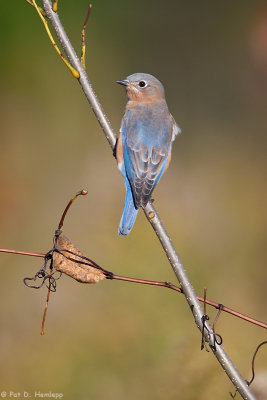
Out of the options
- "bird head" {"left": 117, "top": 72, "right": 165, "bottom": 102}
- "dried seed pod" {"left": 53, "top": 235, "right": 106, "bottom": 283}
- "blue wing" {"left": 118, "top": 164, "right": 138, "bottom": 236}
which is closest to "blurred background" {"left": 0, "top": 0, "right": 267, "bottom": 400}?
"blue wing" {"left": 118, "top": 164, "right": 138, "bottom": 236}

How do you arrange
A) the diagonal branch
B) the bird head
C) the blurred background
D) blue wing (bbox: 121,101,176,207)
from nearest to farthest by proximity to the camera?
the diagonal branch, blue wing (bbox: 121,101,176,207), the bird head, the blurred background

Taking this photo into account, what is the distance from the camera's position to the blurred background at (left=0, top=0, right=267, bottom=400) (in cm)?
466

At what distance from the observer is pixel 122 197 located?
241 inches

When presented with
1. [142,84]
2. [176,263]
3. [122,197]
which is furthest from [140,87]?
[176,263]

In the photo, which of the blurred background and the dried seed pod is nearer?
the dried seed pod

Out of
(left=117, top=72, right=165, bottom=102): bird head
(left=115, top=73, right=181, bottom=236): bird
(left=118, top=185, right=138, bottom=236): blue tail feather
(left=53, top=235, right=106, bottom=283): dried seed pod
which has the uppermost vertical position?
(left=117, top=72, right=165, bottom=102): bird head

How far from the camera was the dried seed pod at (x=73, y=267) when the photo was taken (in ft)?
7.64

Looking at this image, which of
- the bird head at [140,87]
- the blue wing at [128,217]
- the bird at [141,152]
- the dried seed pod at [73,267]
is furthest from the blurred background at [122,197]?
the dried seed pod at [73,267]

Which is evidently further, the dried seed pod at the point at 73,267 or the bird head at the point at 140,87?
the bird head at the point at 140,87

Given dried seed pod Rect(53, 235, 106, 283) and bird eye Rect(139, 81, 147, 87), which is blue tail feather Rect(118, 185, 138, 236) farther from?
bird eye Rect(139, 81, 147, 87)

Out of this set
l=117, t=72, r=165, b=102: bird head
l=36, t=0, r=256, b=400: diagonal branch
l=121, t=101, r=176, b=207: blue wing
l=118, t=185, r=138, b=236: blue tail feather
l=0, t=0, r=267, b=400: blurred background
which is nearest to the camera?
l=36, t=0, r=256, b=400: diagonal branch

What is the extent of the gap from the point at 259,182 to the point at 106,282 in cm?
187

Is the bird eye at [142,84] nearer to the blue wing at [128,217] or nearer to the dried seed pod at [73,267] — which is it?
the blue wing at [128,217]

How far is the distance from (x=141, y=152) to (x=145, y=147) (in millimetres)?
58
